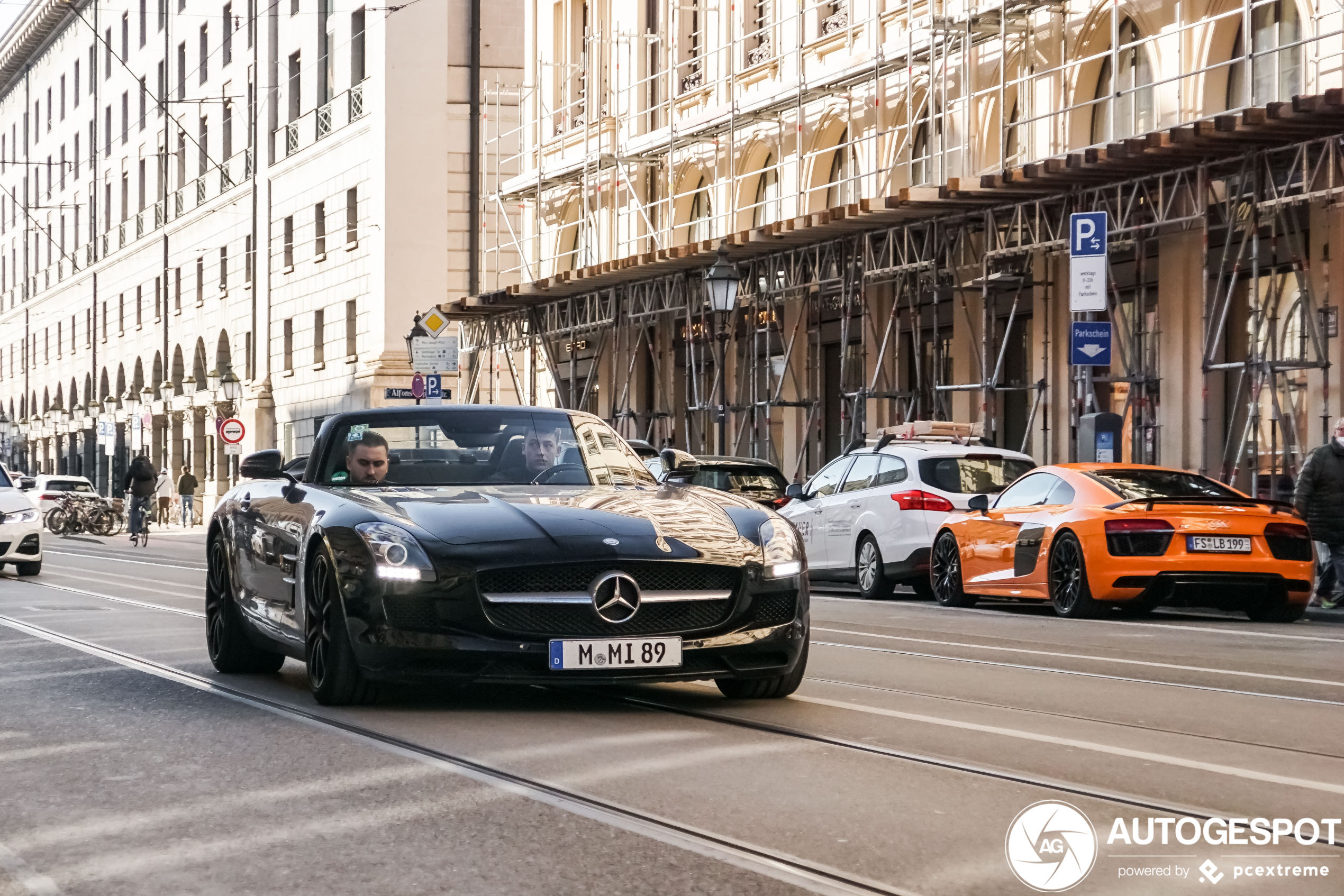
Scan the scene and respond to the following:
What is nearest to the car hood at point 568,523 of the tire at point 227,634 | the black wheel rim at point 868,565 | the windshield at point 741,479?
the tire at point 227,634

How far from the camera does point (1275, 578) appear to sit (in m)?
16.1

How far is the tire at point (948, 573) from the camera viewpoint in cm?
1894

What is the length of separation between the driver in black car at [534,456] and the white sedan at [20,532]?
1458 cm

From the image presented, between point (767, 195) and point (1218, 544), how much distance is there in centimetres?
1963

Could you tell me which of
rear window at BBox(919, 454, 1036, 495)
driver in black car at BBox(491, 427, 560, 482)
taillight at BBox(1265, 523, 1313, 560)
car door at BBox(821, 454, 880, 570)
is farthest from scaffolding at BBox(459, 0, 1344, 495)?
driver in black car at BBox(491, 427, 560, 482)

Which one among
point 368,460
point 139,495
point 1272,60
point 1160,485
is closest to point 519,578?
point 368,460

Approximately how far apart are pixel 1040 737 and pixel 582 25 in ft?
118

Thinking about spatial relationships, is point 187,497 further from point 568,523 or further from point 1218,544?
point 568,523

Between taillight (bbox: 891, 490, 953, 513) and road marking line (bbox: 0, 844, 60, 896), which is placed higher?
taillight (bbox: 891, 490, 953, 513)

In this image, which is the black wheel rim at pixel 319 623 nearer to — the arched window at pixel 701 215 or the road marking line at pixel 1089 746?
the road marking line at pixel 1089 746

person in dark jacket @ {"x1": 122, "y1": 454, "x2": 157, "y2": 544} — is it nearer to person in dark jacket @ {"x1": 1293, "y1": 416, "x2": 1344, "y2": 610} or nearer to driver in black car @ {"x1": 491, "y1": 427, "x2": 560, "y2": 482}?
person in dark jacket @ {"x1": 1293, "y1": 416, "x2": 1344, "y2": 610}

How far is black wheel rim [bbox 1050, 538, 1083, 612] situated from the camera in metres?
16.7

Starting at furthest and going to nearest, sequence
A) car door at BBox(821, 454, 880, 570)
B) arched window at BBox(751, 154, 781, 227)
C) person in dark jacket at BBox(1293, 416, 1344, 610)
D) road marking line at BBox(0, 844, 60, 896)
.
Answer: arched window at BBox(751, 154, 781, 227) < car door at BBox(821, 454, 880, 570) < person in dark jacket at BBox(1293, 416, 1344, 610) < road marking line at BBox(0, 844, 60, 896)

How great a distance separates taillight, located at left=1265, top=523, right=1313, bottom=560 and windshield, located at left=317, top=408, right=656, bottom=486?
7644 mm
